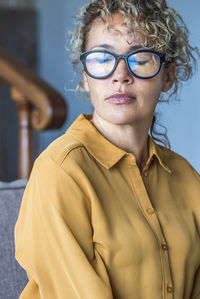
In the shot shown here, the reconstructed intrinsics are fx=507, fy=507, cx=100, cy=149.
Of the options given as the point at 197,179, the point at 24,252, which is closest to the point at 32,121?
the point at 197,179

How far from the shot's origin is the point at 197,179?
1.54 meters

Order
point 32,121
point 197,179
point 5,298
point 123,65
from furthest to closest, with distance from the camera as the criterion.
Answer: point 32,121 < point 197,179 < point 5,298 < point 123,65

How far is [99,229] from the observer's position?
1179 millimetres

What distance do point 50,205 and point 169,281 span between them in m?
0.38

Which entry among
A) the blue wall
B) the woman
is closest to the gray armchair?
the woman

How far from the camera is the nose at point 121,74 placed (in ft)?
4.16

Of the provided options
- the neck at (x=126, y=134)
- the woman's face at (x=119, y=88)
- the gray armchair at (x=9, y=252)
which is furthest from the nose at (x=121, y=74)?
the gray armchair at (x=9, y=252)

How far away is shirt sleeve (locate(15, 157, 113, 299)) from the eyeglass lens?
273mm

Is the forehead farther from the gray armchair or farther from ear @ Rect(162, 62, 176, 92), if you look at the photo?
the gray armchair

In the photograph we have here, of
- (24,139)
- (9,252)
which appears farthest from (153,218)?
(24,139)

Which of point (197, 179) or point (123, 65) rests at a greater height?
point (123, 65)

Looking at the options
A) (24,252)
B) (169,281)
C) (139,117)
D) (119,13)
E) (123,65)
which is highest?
(119,13)

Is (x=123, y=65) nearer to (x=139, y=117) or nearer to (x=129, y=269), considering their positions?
(x=139, y=117)

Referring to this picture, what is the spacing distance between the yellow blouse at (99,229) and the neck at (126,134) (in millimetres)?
33
